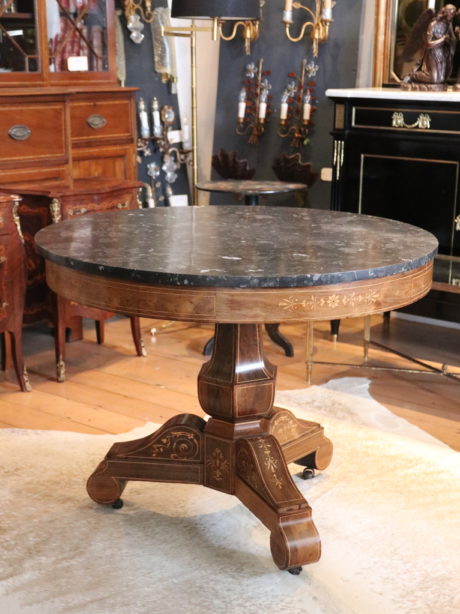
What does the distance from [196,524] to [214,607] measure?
0.46 meters

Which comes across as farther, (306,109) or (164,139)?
(164,139)

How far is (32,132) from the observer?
13.9 ft

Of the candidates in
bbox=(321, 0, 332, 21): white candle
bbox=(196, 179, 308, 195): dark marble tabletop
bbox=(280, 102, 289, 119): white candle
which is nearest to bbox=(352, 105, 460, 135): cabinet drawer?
bbox=(196, 179, 308, 195): dark marble tabletop

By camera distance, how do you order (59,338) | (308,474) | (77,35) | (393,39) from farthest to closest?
(393,39)
(77,35)
(59,338)
(308,474)

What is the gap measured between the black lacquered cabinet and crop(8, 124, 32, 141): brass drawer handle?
1435 mm

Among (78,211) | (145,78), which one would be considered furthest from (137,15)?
(78,211)

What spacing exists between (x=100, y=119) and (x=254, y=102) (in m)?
1.13

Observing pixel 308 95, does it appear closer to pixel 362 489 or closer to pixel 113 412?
pixel 113 412

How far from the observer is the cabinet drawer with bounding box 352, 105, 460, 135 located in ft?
13.6

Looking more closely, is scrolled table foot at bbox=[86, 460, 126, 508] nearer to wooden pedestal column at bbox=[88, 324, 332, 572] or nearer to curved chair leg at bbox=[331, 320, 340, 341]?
wooden pedestal column at bbox=[88, 324, 332, 572]

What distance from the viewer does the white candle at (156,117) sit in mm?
5477

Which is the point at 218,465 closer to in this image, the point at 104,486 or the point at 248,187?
the point at 104,486

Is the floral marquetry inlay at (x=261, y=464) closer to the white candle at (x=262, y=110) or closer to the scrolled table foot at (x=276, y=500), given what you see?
the scrolled table foot at (x=276, y=500)

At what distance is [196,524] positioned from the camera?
272 centimetres
